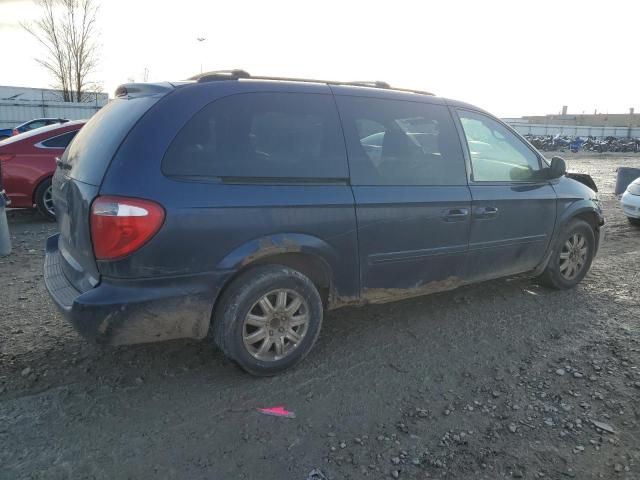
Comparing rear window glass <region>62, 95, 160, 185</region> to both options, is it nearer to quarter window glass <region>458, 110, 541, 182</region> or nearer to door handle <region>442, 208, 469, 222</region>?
door handle <region>442, 208, 469, 222</region>

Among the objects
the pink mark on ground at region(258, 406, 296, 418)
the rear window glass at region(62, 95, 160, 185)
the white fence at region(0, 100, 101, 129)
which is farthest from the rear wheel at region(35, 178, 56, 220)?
the white fence at region(0, 100, 101, 129)

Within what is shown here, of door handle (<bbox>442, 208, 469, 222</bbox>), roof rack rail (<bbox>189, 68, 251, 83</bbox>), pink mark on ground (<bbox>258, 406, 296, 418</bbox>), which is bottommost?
pink mark on ground (<bbox>258, 406, 296, 418</bbox>)

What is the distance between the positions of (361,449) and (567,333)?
2.30m

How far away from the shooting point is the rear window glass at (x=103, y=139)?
2.80 meters

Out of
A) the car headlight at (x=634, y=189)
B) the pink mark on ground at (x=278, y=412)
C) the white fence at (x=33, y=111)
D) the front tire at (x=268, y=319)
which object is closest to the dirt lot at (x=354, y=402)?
the pink mark on ground at (x=278, y=412)

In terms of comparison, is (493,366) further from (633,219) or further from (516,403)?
(633,219)

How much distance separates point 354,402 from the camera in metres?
3.01

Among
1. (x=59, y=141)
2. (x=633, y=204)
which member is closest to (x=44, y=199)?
(x=59, y=141)

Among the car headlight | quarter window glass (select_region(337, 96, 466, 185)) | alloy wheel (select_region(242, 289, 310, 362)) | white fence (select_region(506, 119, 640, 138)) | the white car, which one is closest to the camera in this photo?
alloy wheel (select_region(242, 289, 310, 362))

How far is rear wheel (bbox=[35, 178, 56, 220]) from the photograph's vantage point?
7609 mm

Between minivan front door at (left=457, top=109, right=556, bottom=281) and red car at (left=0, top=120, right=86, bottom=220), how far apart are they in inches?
249

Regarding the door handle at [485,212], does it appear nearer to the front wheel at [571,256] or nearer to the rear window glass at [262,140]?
the front wheel at [571,256]

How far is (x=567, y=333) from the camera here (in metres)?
4.02

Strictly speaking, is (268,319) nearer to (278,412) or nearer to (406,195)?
(278,412)
